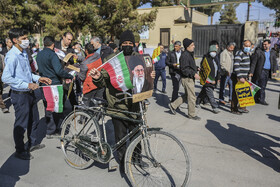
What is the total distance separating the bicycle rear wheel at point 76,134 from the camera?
11.8 feet

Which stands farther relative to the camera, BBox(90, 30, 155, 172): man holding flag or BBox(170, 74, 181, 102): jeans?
BBox(170, 74, 181, 102): jeans

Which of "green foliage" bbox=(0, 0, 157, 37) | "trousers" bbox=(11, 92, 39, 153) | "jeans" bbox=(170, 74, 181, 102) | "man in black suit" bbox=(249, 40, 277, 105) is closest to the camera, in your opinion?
"trousers" bbox=(11, 92, 39, 153)

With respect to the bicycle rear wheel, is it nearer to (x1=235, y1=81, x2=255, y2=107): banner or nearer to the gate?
(x1=235, y1=81, x2=255, y2=107): banner

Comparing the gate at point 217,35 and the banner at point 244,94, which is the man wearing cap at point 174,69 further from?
the gate at point 217,35

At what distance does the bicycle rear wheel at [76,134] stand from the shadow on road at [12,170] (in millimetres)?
654

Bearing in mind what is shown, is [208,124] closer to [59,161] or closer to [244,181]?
[244,181]

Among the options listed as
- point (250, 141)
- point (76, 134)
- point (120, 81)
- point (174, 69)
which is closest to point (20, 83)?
point (76, 134)

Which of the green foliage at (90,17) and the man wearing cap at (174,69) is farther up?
the green foliage at (90,17)

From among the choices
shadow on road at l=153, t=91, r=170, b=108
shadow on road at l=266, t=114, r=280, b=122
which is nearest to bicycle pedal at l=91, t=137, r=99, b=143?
shadow on road at l=153, t=91, r=170, b=108

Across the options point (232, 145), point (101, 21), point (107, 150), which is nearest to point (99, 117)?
point (107, 150)

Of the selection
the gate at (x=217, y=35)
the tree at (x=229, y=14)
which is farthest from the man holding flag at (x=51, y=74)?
the tree at (x=229, y=14)

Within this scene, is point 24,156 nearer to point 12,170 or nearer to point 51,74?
point 12,170

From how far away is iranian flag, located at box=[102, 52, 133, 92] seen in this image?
2.96 meters

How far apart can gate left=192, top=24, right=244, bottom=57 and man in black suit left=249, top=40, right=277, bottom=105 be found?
42.4 ft
